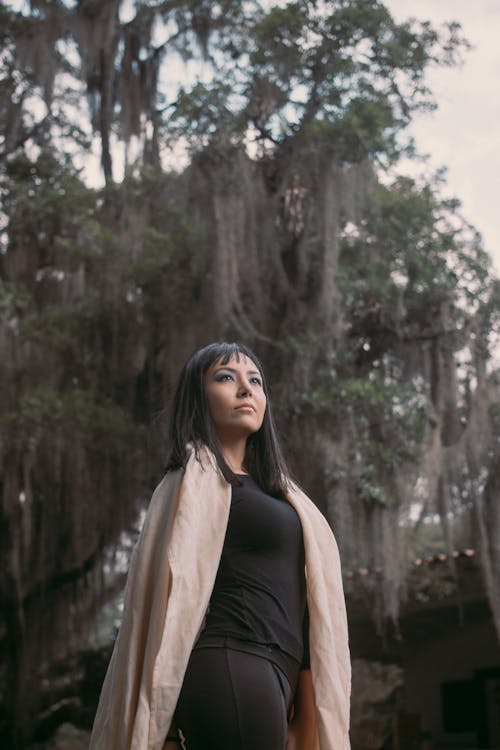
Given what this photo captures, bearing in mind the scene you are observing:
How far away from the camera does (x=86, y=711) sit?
9.59m

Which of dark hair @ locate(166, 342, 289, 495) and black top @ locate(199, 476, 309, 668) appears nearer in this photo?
black top @ locate(199, 476, 309, 668)

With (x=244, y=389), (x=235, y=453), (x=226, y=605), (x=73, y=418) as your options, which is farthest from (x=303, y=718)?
(x=73, y=418)

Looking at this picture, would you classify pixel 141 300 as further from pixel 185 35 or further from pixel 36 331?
pixel 185 35

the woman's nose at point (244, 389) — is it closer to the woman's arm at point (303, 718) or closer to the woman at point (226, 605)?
the woman at point (226, 605)

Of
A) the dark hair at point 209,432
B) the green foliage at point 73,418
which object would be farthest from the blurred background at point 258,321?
the dark hair at point 209,432

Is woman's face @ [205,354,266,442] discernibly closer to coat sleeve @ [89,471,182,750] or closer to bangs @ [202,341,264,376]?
bangs @ [202,341,264,376]

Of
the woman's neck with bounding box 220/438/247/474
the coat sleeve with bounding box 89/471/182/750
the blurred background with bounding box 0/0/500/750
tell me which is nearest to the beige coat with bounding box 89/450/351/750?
the coat sleeve with bounding box 89/471/182/750

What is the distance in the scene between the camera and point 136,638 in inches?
69.2

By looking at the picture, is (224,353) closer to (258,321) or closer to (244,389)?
(244,389)

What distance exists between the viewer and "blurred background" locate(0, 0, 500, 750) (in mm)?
8273

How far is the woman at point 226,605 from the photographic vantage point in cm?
169

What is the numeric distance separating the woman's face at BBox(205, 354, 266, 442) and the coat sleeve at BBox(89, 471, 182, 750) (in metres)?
0.20

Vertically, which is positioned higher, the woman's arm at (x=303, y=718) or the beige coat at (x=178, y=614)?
the beige coat at (x=178, y=614)

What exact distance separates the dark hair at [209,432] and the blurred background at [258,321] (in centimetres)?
572
